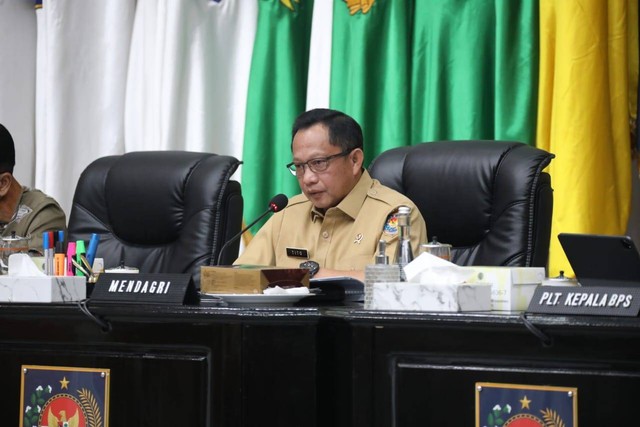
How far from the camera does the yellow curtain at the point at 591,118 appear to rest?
3.04m

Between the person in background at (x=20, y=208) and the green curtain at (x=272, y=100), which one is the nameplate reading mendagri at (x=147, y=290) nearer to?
the person in background at (x=20, y=208)

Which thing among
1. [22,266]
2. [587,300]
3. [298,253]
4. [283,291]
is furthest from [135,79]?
[587,300]

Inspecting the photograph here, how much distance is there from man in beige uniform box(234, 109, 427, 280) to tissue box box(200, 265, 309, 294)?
2.82 feet

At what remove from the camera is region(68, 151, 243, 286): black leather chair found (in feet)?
9.55

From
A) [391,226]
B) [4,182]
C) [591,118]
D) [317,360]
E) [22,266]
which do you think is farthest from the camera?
[4,182]

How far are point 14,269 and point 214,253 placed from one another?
1006 millimetres

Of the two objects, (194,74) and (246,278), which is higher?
(194,74)

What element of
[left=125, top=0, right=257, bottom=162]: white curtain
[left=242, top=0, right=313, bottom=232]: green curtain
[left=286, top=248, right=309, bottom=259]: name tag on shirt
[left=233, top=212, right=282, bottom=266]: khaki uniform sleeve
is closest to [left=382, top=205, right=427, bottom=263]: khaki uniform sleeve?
[left=286, top=248, right=309, bottom=259]: name tag on shirt

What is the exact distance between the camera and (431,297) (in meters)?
1.56

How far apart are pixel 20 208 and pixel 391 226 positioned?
4.27ft

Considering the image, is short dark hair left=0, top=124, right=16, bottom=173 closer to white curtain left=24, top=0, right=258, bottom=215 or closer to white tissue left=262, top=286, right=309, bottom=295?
white curtain left=24, top=0, right=258, bottom=215

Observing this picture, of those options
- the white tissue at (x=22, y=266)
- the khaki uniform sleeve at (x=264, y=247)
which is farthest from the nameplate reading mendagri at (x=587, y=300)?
the khaki uniform sleeve at (x=264, y=247)

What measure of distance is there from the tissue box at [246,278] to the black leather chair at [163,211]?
100 centimetres

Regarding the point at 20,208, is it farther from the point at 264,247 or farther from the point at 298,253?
the point at 298,253
